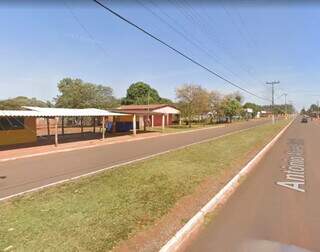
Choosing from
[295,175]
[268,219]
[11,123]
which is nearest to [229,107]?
[11,123]

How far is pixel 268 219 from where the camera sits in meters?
6.55

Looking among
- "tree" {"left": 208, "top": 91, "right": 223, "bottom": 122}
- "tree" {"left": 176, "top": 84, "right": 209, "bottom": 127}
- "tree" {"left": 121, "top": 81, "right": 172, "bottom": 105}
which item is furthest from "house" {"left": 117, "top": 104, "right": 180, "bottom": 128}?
"tree" {"left": 121, "top": 81, "right": 172, "bottom": 105}

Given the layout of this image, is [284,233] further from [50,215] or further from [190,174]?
[190,174]

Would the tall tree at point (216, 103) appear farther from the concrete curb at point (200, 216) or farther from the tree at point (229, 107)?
the concrete curb at point (200, 216)

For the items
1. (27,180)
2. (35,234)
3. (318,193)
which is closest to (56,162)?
(27,180)

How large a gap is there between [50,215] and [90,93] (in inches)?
2218

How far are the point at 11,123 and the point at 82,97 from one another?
36.2m

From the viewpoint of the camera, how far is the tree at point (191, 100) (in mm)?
58469

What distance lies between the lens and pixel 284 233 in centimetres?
576

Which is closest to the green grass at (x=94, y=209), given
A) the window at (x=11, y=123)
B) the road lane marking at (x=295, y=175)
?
the road lane marking at (x=295, y=175)

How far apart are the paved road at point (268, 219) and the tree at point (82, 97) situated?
52.4m

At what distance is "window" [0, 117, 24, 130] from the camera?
2403cm

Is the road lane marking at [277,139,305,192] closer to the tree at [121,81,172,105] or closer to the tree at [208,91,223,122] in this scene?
the tree at [208,91,223,122]

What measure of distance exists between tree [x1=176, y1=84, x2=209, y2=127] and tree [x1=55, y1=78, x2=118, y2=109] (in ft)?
47.8
